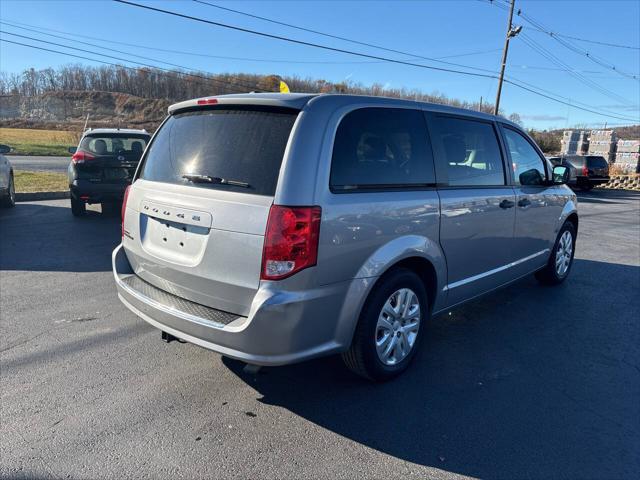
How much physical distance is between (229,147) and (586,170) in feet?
81.6

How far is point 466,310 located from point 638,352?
4.93 feet

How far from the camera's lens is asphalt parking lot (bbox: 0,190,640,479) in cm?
253

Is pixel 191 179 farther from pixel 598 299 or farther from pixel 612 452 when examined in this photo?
pixel 598 299

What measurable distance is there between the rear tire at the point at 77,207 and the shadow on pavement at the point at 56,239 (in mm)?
106

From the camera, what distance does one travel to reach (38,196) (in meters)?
11.6

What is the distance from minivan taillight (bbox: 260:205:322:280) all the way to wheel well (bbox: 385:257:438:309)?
0.90 meters

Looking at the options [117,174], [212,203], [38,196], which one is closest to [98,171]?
[117,174]

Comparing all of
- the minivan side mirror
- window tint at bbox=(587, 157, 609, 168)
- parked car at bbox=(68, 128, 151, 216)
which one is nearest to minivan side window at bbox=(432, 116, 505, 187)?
the minivan side mirror

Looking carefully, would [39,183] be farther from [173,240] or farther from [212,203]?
[212,203]

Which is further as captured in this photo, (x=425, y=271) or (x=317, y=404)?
(x=425, y=271)

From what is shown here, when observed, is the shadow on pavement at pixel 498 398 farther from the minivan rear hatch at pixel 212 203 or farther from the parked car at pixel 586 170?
the parked car at pixel 586 170

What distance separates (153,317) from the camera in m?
3.12

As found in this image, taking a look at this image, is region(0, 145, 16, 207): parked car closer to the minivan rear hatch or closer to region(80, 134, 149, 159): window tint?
region(80, 134, 149, 159): window tint

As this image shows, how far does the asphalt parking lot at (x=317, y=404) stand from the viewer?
253 cm
